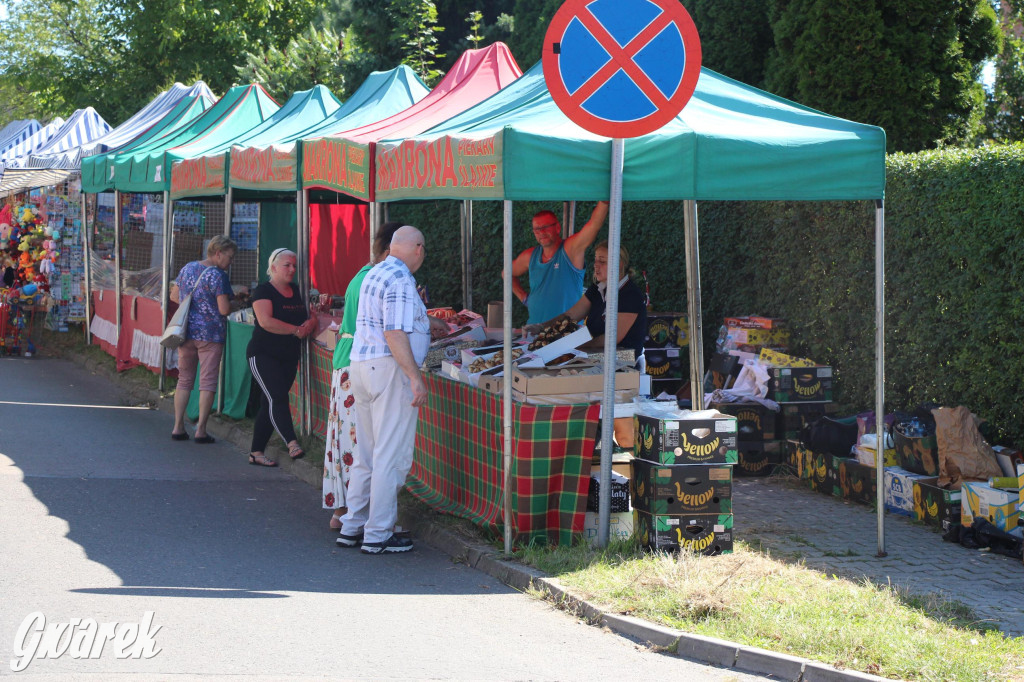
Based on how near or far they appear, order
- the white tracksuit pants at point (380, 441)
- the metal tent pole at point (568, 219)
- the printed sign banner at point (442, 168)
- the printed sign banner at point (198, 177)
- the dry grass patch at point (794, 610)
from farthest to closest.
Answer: the printed sign banner at point (198, 177) → the metal tent pole at point (568, 219) → the white tracksuit pants at point (380, 441) → the printed sign banner at point (442, 168) → the dry grass patch at point (794, 610)

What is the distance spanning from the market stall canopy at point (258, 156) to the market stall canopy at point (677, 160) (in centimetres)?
325

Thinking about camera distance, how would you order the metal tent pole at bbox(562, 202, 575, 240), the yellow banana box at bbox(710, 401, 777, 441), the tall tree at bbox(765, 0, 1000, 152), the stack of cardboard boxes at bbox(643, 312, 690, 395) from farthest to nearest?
the tall tree at bbox(765, 0, 1000, 152)
the stack of cardboard boxes at bbox(643, 312, 690, 395)
the metal tent pole at bbox(562, 202, 575, 240)
the yellow banana box at bbox(710, 401, 777, 441)

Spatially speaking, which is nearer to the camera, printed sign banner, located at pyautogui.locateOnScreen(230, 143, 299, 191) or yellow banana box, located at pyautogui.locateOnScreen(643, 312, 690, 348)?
printed sign banner, located at pyautogui.locateOnScreen(230, 143, 299, 191)

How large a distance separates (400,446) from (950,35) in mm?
8851

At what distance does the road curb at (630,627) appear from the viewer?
4.76 m

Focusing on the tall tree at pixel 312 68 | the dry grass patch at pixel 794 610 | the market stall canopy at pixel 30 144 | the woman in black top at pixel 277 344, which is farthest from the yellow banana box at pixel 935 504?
the tall tree at pixel 312 68

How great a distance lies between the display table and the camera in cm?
643

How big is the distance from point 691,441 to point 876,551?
1.45 m

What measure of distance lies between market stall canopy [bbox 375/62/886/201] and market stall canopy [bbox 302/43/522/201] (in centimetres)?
117

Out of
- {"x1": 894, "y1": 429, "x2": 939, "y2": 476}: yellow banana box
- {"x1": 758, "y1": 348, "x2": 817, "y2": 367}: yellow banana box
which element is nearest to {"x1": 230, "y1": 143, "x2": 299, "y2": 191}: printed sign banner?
{"x1": 758, "y1": 348, "x2": 817, "y2": 367}: yellow banana box

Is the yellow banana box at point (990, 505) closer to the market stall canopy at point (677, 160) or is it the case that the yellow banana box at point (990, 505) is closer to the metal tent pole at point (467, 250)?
the market stall canopy at point (677, 160)

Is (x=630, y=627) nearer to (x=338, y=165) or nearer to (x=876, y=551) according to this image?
(x=876, y=551)

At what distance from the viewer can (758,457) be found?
9.03 meters

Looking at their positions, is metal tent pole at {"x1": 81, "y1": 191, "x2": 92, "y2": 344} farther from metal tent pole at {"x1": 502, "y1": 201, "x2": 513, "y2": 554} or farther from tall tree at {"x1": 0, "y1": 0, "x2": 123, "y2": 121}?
tall tree at {"x1": 0, "y1": 0, "x2": 123, "y2": 121}
